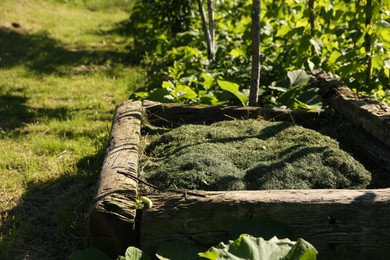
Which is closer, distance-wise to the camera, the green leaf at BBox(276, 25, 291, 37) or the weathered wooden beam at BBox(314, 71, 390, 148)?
the weathered wooden beam at BBox(314, 71, 390, 148)

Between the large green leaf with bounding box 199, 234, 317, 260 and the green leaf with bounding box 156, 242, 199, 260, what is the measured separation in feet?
1.01

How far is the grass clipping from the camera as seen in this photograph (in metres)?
2.83

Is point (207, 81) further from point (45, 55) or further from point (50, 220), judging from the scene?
point (45, 55)

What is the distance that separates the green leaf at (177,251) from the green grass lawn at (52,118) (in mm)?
899

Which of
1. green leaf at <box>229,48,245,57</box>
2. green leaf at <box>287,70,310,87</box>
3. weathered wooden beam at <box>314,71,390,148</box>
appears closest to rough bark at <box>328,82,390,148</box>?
weathered wooden beam at <box>314,71,390,148</box>

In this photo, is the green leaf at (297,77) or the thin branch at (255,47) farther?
the green leaf at (297,77)

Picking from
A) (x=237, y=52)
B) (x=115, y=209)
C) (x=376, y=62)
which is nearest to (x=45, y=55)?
(x=237, y=52)

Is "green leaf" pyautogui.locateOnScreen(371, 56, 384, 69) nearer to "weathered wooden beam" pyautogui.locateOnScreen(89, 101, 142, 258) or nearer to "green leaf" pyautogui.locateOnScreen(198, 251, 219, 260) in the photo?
"weathered wooden beam" pyautogui.locateOnScreen(89, 101, 142, 258)

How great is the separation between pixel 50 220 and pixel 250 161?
1375 millimetres

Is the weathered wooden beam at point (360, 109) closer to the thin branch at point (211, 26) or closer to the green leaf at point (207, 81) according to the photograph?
the green leaf at point (207, 81)

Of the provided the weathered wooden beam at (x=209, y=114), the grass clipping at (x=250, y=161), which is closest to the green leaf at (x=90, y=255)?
the grass clipping at (x=250, y=161)

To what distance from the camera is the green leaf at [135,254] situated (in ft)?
7.57

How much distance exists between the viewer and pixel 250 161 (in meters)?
3.05

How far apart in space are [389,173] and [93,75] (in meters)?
5.31
